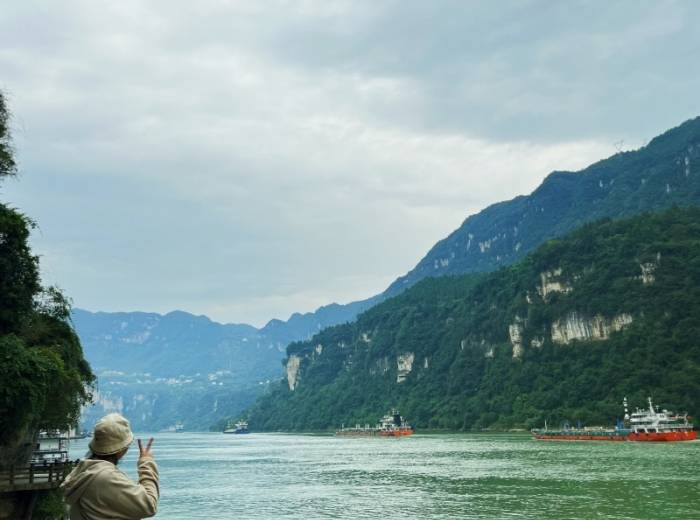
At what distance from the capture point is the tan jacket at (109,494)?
249 inches

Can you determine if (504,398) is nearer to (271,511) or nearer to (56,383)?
(271,511)

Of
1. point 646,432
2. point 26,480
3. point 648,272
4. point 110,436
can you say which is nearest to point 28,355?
point 26,480

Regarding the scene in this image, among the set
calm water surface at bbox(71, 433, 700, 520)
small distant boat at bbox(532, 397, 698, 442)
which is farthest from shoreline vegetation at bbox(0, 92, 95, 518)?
small distant boat at bbox(532, 397, 698, 442)

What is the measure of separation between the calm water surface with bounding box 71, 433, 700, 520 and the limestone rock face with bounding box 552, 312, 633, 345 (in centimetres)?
9465

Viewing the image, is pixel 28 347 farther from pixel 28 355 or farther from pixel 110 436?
pixel 110 436

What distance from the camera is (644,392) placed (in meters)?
147

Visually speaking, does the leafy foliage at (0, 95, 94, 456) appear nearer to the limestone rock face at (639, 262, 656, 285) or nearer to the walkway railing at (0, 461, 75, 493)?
the walkway railing at (0, 461, 75, 493)

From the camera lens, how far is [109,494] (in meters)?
6.34

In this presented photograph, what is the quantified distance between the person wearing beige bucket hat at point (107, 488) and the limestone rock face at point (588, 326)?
18323 cm

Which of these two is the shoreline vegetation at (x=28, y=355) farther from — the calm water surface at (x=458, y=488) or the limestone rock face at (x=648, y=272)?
the limestone rock face at (x=648, y=272)

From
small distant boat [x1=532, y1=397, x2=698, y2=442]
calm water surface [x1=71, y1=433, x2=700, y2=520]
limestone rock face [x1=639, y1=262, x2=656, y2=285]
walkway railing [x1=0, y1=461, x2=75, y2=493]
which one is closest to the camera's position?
walkway railing [x1=0, y1=461, x2=75, y2=493]

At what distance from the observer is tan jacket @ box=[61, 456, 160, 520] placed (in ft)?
20.8

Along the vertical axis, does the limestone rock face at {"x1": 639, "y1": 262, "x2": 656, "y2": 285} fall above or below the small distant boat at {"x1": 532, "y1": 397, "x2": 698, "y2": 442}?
above

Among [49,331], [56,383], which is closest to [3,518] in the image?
[56,383]
